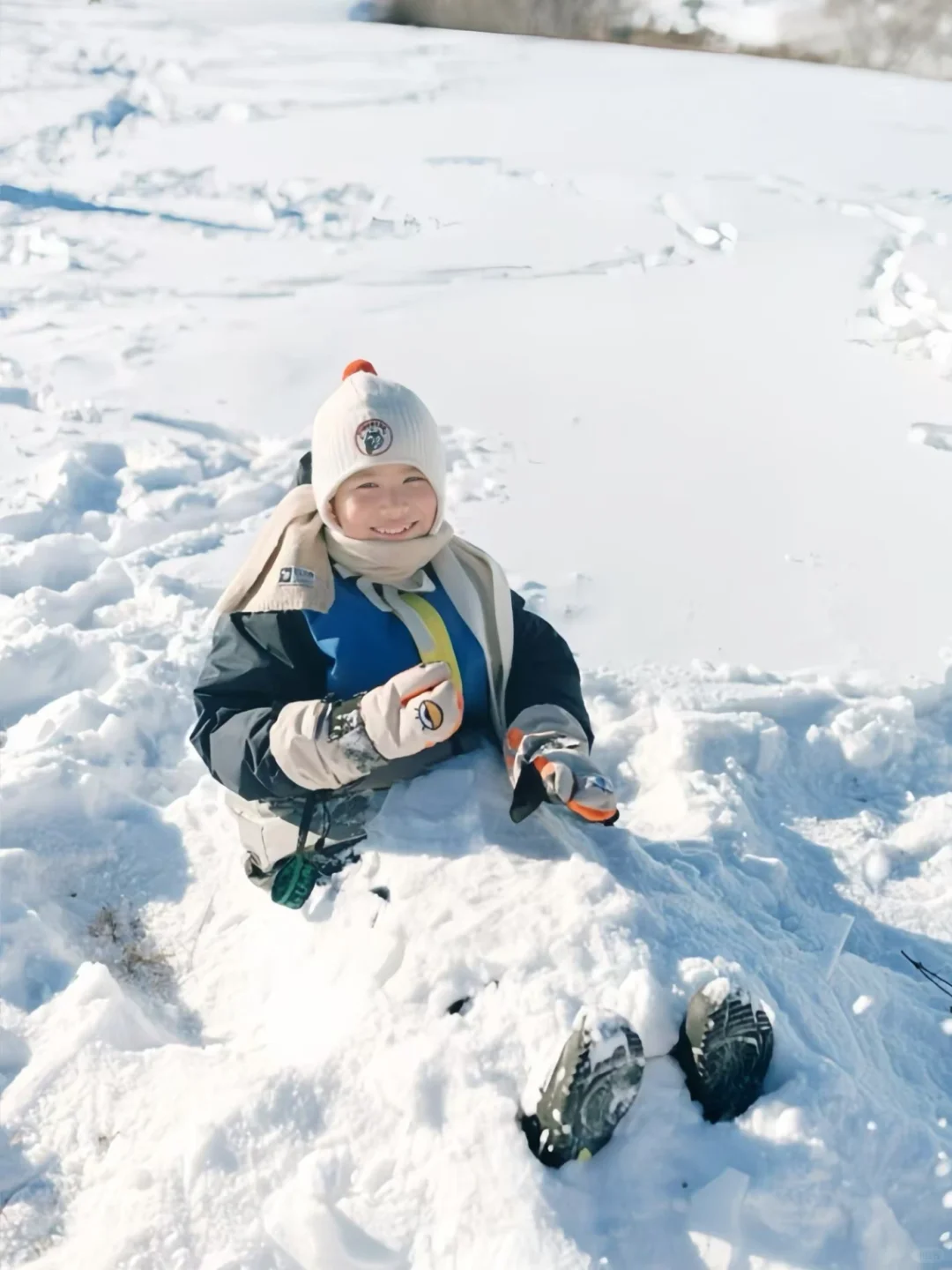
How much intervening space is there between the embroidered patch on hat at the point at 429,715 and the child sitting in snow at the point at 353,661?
0.07 meters

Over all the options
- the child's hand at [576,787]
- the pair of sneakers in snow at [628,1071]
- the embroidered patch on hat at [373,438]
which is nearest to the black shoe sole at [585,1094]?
the pair of sneakers in snow at [628,1071]

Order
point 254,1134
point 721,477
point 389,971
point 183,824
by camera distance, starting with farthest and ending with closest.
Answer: point 721,477 < point 183,824 < point 389,971 < point 254,1134

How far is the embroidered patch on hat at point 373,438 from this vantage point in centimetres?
246

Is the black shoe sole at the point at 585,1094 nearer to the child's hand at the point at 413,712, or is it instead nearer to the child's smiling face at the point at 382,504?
the child's hand at the point at 413,712

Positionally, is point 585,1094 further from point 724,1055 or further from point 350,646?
point 350,646

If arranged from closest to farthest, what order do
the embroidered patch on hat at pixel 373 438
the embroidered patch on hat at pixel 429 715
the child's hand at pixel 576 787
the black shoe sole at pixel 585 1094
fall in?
the black shoe sole at pixel 585 1094 < the embroidered patch on hat at pixel 429 715 < the child's hand at pixel 576 787 < the embroidered patch on hat at pixel 373 438

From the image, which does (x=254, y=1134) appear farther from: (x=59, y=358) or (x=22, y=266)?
(x=22, y=266)

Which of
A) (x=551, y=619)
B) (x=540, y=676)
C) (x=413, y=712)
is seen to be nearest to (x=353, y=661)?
(x=413, y=712)

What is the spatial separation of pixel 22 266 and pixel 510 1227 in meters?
6.54

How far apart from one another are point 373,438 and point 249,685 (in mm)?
562

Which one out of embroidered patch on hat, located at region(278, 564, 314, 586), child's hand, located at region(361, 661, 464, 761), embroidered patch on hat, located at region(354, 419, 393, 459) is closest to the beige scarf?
embroidered patch on hat, located at region(278, 564, 314, 586)

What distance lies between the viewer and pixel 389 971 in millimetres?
2195

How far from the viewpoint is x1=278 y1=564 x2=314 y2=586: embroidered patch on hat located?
2.46 metres

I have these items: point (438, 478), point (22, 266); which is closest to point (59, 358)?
point (22, 266)
